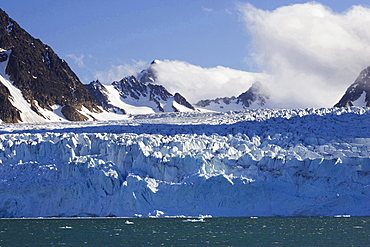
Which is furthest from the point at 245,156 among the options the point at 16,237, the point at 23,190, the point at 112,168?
the point at 16,237

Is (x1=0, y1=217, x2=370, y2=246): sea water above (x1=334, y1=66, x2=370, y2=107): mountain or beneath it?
beneath

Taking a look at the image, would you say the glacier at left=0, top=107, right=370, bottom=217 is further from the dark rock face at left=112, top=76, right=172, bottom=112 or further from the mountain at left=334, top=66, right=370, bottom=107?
the dark rock face at left=112, top=76, right=172, bottom=112

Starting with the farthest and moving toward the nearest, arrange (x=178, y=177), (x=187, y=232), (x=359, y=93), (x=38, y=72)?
(x=359, y=93), (x=38, y=72), (x=178, y=177), (x=187, y=232)

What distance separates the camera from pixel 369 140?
150 ft

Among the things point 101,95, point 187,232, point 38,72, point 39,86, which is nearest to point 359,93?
point 101,95

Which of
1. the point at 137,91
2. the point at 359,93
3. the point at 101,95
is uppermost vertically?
the point at 137,91

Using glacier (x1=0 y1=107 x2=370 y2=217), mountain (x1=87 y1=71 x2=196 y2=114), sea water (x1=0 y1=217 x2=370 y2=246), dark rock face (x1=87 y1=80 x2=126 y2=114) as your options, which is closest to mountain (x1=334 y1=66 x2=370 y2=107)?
mountain (x1=87 y1=71 x2=196 y2=114)

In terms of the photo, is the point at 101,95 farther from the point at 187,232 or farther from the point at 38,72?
the point at 187,232

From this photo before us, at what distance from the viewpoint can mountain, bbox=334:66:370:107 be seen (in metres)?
140

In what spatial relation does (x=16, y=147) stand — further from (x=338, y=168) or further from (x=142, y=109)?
(x=142, y=109)

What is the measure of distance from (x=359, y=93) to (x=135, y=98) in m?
68.6

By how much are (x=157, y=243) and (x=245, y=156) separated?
15567 mm

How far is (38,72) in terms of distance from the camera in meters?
118

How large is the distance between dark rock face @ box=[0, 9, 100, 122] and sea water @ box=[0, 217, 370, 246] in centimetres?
7457
